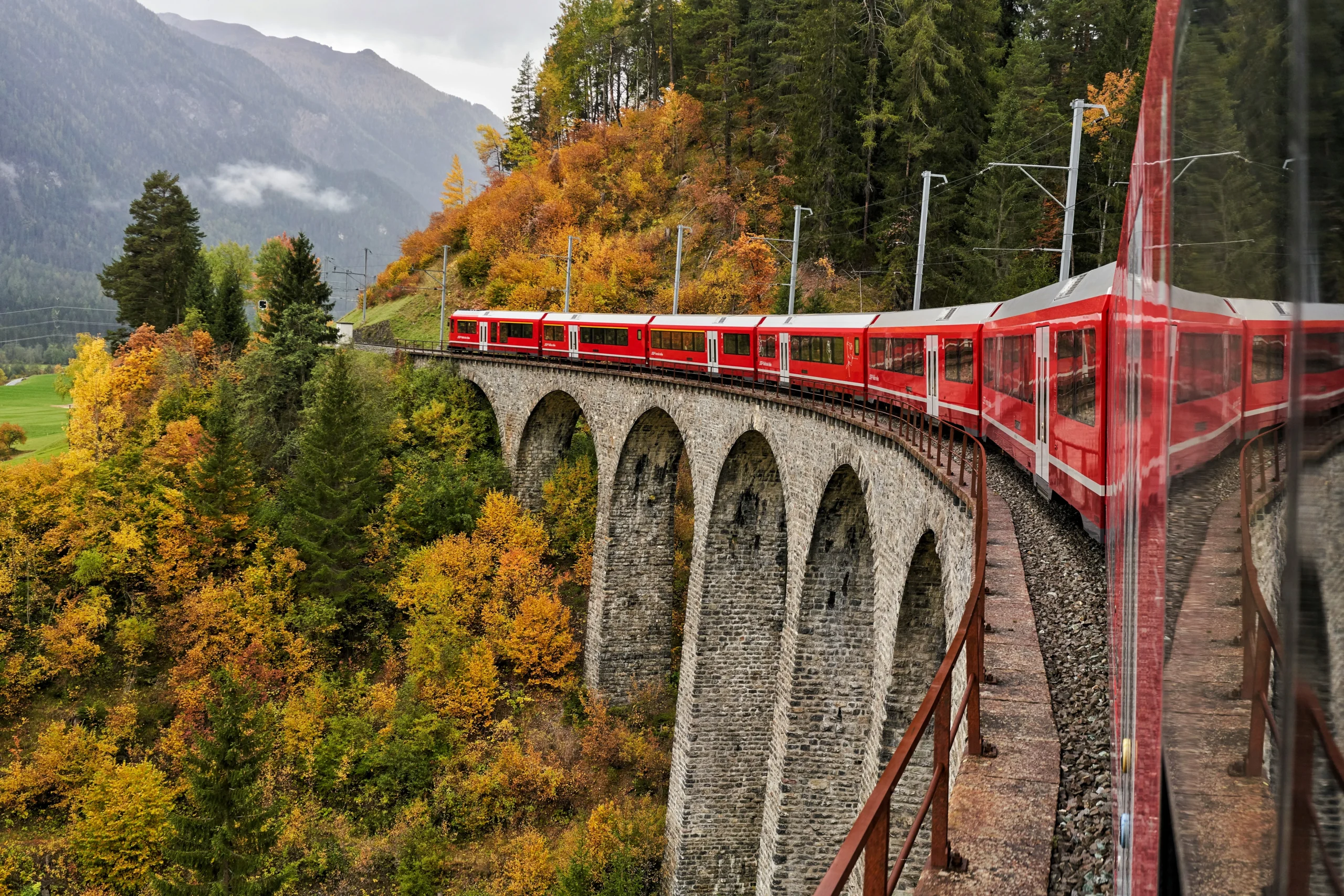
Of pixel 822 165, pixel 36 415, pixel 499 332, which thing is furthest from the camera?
pixel 36 415

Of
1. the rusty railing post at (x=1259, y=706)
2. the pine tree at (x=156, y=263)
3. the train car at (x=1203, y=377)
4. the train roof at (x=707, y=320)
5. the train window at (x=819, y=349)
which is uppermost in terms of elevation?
the pine tree at (x=156, y=263)

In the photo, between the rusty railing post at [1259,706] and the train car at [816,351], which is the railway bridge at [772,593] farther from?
the rusty railing post at [1259,706]

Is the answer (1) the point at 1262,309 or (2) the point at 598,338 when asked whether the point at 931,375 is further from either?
(2) the point at 598,338

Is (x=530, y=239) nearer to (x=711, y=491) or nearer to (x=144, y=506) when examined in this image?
(x=144, y=506)

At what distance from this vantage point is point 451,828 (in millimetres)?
28422

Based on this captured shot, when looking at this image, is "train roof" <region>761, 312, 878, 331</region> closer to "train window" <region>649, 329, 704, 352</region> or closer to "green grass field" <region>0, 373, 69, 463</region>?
"train window" <region>649, 329, 704, 352</region>

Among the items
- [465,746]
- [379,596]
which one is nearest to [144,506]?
[379,596]

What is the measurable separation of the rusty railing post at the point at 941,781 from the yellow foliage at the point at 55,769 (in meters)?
31.1

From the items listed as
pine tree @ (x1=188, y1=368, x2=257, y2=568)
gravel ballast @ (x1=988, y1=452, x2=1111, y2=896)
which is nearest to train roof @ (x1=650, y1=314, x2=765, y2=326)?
gravel ballast @ (x1=988, y1=452, x2=1111, y2=896)

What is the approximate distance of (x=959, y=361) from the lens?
16688mm

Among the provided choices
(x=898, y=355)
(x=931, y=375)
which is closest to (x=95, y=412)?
(x=898, y=355)

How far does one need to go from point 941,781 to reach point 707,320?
2728 centimetres

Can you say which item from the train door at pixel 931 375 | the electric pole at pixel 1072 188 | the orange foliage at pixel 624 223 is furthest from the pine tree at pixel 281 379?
the electric pole at pixel 1072 188

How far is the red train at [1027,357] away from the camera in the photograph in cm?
107
